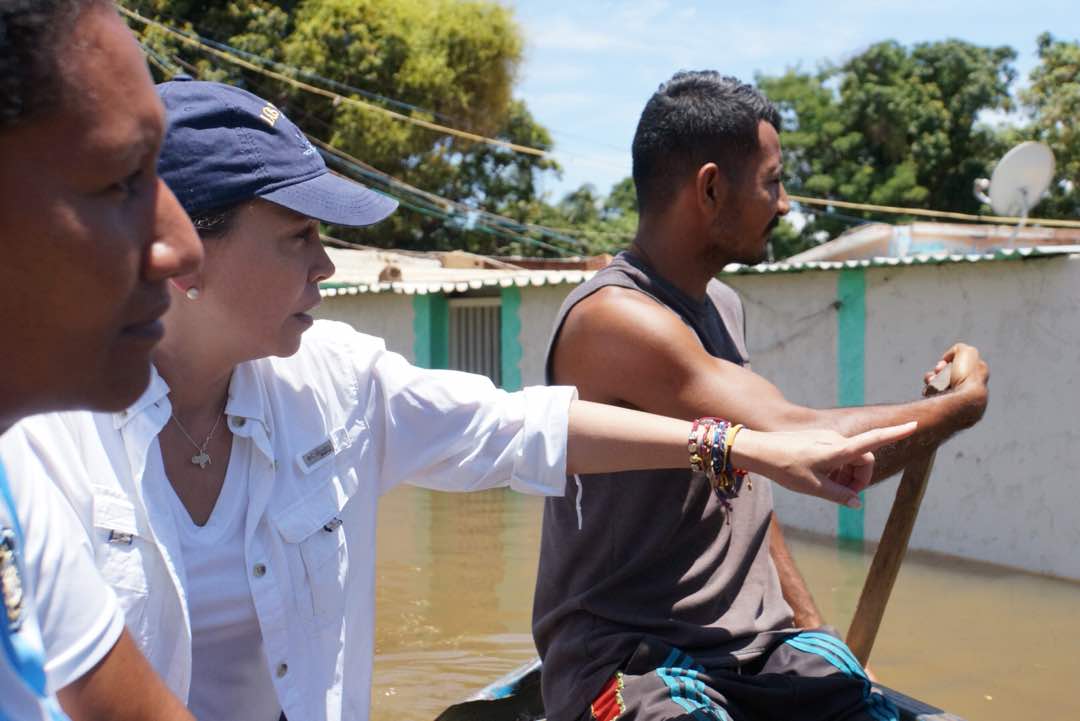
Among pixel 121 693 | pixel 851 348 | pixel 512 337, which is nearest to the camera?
pixel 121 693

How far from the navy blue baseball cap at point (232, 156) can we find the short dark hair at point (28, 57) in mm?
896

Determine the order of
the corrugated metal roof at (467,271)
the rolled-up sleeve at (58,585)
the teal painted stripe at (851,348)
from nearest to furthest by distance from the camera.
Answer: the rolled-up sleeve at (58,585)
the corrugated metal roof at (467,271)
the teal painted stripe at (851,348)

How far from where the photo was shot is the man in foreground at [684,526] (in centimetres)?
219

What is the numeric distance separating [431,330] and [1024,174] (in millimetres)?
6785

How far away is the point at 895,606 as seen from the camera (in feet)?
22.0

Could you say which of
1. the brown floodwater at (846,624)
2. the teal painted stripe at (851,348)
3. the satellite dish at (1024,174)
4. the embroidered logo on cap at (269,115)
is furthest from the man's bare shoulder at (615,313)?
the satellite dish at (1024,174)

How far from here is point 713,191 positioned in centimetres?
257

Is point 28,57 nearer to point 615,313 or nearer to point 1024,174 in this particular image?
point 615,313

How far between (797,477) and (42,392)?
133cm

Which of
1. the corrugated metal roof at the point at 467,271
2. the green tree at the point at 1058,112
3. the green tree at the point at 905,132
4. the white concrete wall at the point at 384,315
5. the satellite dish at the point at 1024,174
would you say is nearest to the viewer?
Result: the corrugated metal roof at the point at 467,271

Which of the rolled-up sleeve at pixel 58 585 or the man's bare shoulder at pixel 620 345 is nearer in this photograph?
the rolled-up sleeve at pixel 58 585

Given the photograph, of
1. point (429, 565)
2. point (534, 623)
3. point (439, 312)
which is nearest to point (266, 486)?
point (534, 623)

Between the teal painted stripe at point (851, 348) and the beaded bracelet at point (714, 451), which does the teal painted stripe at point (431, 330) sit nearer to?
the teal painted stripe at point (851, 348)

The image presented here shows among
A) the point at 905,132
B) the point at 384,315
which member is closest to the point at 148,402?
the point at 384,315
